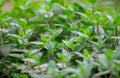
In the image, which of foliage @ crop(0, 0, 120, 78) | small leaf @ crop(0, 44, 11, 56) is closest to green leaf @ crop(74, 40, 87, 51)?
foliage @ crop(0, 0, 120, 78)

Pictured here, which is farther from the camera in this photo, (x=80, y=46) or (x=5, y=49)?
(x=5, y=49)

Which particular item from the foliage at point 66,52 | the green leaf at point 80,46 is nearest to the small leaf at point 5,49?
the foliage at point 66,52

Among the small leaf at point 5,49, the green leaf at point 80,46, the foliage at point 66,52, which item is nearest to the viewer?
the foliage at point 66,52

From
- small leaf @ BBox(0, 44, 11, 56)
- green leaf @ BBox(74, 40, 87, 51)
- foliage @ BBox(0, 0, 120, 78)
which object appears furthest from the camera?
small leaf @ BBox(0, 44, 11, 56)

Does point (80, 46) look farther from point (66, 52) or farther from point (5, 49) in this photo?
point (5, 49)

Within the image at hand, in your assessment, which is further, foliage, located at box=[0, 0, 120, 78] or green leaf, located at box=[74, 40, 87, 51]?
green leaf, located at box=[74, 40, 87, 51]

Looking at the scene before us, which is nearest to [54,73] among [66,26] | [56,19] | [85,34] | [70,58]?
[70,58]

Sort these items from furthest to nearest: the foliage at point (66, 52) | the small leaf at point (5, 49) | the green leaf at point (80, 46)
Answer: the small leaf at point (5, 49), the green leaf at point (80, 46), the foliage at point (66, 52)

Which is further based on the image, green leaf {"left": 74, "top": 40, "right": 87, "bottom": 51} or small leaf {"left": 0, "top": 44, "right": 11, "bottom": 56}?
small leaf {"left": 0, "top": 44, "right": 11, "bottom": 56}

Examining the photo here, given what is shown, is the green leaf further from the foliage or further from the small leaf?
the small leaf

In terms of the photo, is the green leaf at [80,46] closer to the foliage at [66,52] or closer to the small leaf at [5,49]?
the foliage at [66,52]

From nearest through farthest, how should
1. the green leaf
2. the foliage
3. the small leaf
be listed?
the foliage → the green leaf → the small leaf

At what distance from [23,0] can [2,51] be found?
746mm


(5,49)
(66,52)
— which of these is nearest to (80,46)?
(66,52)
